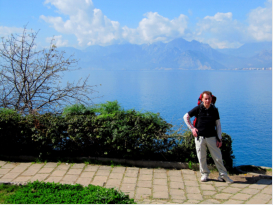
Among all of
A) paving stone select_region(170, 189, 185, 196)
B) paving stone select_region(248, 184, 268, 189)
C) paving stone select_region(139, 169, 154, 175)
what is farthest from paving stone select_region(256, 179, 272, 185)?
paving stone select_region(139, 169, 154, 175)

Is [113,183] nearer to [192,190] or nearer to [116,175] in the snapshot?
[116,175]

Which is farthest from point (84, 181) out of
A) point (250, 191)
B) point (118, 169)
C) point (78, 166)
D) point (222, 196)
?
point (250, 191)

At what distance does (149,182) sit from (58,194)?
66.0 inches

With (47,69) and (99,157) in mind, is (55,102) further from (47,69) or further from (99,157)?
(99,157)

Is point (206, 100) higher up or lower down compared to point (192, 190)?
higher up

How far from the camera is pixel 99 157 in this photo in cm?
545

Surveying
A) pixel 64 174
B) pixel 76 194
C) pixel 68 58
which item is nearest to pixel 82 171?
pixel 64 174

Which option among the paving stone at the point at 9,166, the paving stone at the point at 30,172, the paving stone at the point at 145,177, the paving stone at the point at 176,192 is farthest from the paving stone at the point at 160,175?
the paving stone at the point at 9,166

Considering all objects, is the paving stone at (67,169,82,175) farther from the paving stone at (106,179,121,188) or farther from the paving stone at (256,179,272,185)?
the paving stone at (256,179,272,185)

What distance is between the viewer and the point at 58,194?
12.0ft

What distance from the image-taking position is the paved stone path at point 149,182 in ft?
13.0

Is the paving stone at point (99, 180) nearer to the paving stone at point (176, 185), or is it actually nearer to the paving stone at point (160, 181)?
the paving stone at point (160, 181)

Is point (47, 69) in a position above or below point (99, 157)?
above

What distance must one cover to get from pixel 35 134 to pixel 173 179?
3.21 m
